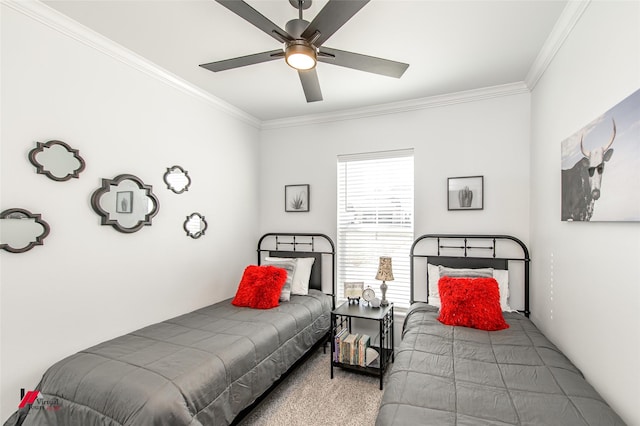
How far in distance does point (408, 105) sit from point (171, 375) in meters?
3.17

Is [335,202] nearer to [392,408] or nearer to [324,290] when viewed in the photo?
[324,290]

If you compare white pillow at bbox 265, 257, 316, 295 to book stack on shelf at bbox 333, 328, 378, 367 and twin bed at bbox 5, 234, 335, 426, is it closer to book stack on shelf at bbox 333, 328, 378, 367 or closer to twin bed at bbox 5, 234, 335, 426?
twin bed at bbox 5, 234, 335, 426

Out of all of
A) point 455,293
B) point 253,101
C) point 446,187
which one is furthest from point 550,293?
point 253,101

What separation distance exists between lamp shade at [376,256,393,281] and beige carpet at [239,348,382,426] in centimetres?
92

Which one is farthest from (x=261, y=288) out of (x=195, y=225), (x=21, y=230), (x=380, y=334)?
(x=21, y=230)

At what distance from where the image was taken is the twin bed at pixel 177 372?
61.1 inches

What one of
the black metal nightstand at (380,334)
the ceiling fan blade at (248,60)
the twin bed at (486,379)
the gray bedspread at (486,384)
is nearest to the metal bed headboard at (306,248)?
the black metal nightstand at (380,334)

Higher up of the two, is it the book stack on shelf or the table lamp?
the table lamp

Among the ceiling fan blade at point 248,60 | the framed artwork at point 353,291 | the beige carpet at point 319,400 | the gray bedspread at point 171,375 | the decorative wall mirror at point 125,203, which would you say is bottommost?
the beige carpet at point 319,400

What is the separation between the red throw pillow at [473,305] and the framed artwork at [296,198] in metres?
1.95

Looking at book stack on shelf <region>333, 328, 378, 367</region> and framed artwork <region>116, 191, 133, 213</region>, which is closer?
framed artwork <region>116, 191, 133, 213</region>

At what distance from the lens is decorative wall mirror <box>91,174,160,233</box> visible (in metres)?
2.24

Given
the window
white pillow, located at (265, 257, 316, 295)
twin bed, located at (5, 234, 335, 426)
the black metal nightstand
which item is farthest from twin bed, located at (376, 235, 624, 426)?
white pillow, located at (265, 257, 316, 295)

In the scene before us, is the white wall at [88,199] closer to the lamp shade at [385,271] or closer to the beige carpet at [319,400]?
the beige carpet at [319,400]
